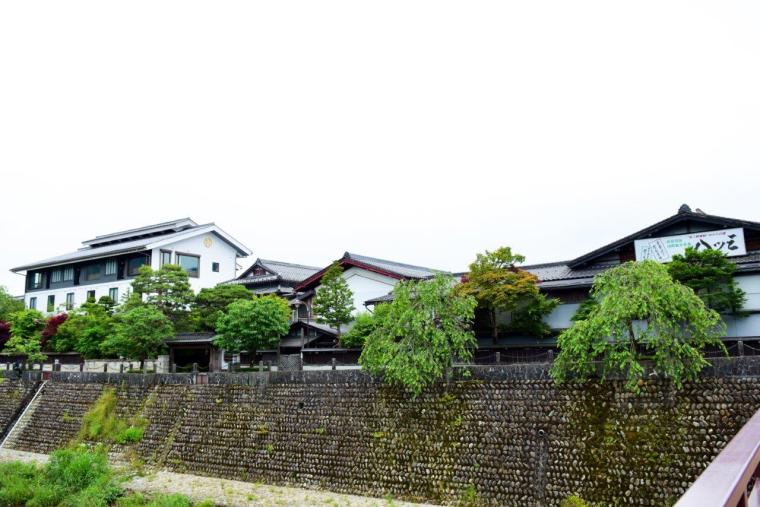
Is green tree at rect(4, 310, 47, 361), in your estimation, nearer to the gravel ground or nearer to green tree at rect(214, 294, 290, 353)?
green tree at rect(214, 294, 290, 353)

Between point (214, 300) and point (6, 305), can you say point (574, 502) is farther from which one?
point (6, 305)

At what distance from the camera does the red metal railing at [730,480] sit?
6.06 ft

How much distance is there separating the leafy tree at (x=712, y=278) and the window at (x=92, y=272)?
40057mm

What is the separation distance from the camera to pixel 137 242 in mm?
44125

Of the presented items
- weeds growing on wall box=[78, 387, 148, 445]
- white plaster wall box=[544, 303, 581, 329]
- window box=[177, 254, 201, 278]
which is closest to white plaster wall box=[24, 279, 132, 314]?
window box=[177, 254, 201, 278]

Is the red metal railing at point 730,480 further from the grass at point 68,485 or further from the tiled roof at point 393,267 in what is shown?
the tiled roof at point 393,267

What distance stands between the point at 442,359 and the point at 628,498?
5.82 meters

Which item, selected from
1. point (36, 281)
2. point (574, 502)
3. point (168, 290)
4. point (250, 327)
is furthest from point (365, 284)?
point (36, 281)

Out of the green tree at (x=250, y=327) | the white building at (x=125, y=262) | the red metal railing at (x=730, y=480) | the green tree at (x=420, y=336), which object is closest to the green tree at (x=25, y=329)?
the white building at (x=125, y=262)

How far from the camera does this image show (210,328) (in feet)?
112

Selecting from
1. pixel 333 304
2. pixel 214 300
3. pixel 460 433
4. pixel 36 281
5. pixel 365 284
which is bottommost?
pixel 460 433

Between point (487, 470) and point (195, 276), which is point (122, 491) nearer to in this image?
point (487, 470)

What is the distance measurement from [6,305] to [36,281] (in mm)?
2922

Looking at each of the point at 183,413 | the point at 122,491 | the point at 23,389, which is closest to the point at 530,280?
the point at 183,413
